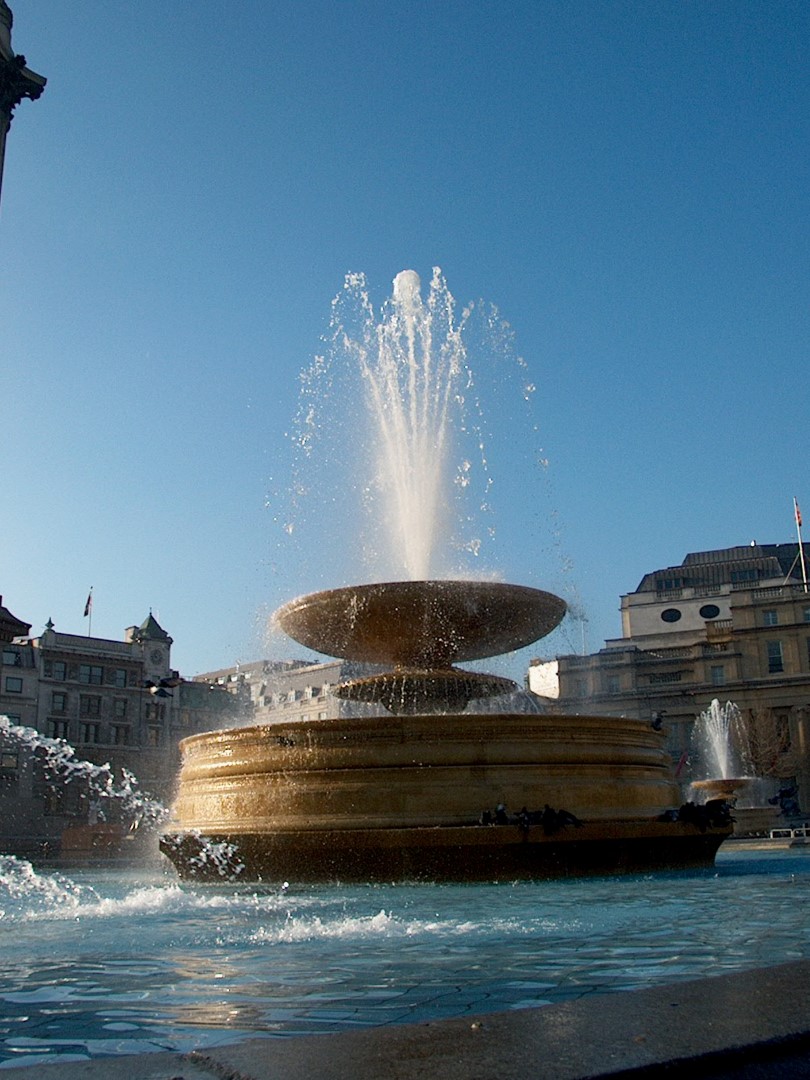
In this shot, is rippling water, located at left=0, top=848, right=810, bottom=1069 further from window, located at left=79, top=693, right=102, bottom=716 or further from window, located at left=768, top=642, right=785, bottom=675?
window, located at left=79, top=693, right=102, bottom=716

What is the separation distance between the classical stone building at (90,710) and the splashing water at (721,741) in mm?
33633

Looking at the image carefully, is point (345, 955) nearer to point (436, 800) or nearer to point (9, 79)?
point (436, 800)

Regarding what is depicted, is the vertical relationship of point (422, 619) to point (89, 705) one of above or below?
below

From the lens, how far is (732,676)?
6488 centimetres

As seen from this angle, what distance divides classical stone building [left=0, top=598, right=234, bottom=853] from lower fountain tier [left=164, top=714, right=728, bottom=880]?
2198 inches

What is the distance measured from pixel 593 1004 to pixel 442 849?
8.02 meters

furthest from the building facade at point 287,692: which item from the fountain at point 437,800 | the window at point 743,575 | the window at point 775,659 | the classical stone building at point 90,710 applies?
the fountain at point 437,800

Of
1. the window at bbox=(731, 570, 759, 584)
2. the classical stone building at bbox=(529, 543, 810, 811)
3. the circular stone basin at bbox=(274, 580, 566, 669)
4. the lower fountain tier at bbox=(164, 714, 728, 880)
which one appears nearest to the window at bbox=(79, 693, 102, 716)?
the classical stone building at bbox=(529, 543, 810, 811)

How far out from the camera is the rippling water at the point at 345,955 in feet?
13.6

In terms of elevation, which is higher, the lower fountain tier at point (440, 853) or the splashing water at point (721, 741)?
the splashing water at point (721, 741)

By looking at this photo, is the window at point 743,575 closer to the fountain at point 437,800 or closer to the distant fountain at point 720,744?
the distant fountain at point 720,744

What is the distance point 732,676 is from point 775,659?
2.73m

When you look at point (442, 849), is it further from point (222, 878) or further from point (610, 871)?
point (222, 878)

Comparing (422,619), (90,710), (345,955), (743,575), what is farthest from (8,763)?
(345,955)
